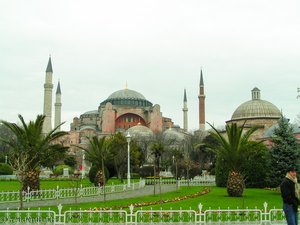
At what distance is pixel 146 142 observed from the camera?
54.1m

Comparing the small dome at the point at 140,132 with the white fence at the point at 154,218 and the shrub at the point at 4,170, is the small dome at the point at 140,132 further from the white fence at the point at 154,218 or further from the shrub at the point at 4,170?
the white fence at the point at 154,218

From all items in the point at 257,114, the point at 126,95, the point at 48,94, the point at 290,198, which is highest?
the point at 126,95

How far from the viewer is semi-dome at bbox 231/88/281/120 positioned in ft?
158

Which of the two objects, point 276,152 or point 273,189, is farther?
point 273,189

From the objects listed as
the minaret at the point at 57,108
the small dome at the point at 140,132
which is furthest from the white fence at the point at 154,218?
the minaret at the point at 57,108

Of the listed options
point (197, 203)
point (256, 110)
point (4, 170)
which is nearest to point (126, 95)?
point (256, 110)

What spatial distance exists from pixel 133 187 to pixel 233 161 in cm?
766

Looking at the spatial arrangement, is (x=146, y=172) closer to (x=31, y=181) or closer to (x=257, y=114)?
(x=257, y=114)

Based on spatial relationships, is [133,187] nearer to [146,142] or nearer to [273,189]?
[273,189]

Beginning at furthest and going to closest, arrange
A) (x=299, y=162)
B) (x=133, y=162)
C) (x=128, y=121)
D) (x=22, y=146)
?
(x=128, y=121) < (x=133, y=162) < (x=299, y=162) < (x=22, y=146)

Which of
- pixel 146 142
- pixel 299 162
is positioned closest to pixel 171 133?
pixel 146 142

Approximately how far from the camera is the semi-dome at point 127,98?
79500 millimetres

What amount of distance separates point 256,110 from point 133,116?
111 ft

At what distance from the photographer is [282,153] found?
21.8m
